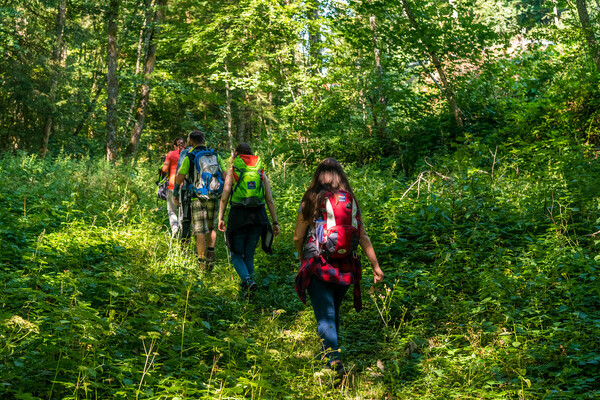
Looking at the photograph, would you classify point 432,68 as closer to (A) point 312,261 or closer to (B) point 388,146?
(B) point 388,146

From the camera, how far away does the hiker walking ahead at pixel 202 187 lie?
Answer: 7.39 metres

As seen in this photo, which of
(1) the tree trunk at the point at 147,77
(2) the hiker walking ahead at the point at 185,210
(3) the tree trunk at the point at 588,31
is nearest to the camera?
(2) the hiker walking ahead at the point at 185,210

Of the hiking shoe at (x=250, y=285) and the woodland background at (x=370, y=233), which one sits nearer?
the woodland background at (x=370, y=233)

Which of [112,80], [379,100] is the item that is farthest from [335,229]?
[112,80]

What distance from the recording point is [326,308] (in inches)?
169

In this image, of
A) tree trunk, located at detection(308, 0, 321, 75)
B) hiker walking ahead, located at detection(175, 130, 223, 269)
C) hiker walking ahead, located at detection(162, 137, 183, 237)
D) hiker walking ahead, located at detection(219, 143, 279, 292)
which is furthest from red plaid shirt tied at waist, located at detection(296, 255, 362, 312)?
tree trunk, located at detection(308, 0, 321, 75)

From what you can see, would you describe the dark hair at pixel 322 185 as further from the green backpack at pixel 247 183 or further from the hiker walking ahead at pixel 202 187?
the hiker walking ahead at pixel 202 187

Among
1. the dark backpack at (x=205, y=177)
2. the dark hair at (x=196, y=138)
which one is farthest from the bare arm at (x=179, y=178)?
the dark hair at (x=196, y=138)

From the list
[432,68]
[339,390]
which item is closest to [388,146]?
[432,68]

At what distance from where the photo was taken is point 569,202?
7.19 metres

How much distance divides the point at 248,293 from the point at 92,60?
3523cm

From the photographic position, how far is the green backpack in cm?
651

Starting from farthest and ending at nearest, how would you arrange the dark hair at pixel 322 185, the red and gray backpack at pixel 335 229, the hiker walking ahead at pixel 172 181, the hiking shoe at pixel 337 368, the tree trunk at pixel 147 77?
the tree trunk at pixel 147 77 → the hiker walking ahead at pixel 172 181 → the dark hair at pixel 322 185 → the red and gray backpack at pixel 335 229 → the hiking shoe at pixel 337 368

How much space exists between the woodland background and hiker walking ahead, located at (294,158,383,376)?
1.04ft
